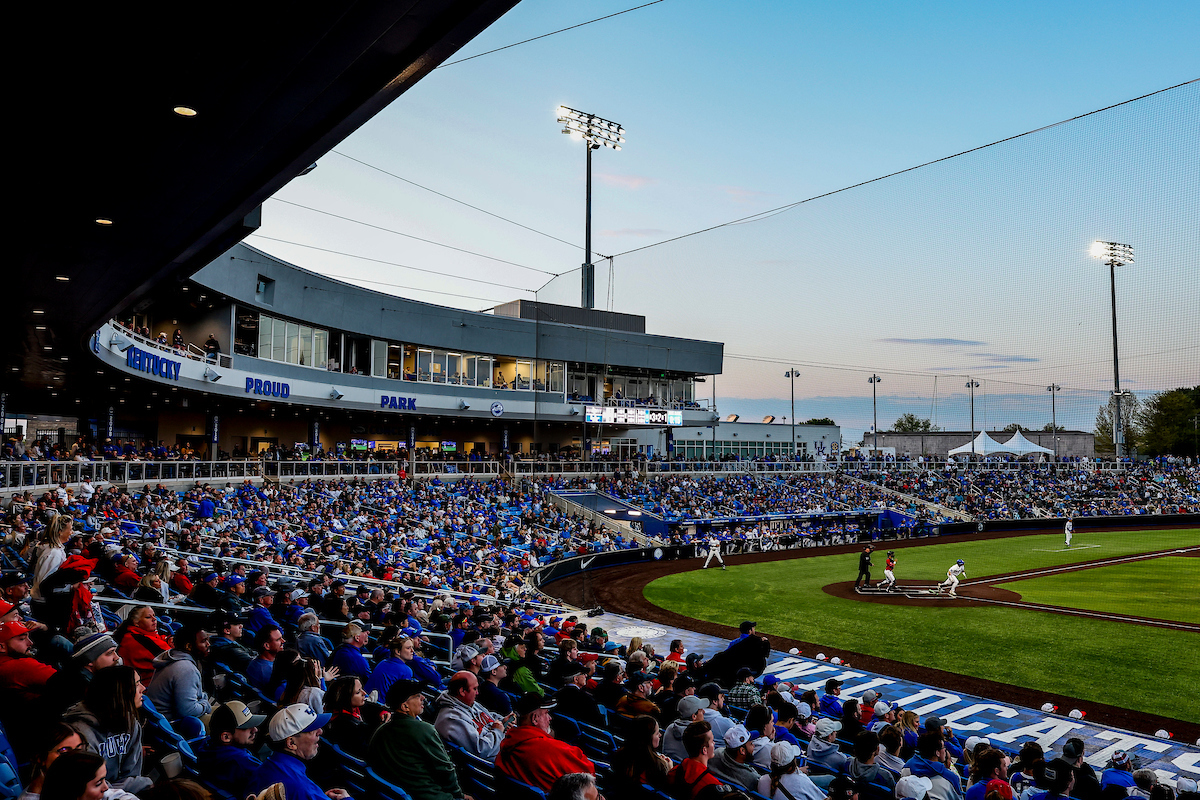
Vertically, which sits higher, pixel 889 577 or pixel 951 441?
pixel 951 441

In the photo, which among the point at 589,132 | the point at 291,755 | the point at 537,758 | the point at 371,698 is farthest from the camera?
the point at 589,132

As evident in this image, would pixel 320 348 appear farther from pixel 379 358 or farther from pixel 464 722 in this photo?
pixel 464 722

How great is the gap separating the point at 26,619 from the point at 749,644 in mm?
7430

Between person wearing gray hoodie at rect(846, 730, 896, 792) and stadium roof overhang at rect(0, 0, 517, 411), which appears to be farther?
person wearing gray hoodie at rect(846, 730, 896, 792)

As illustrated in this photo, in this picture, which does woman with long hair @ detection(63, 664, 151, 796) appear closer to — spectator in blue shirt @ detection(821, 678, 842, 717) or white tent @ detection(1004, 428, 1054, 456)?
spectator in blue shirt @ detection(821, 678, 842, 717)

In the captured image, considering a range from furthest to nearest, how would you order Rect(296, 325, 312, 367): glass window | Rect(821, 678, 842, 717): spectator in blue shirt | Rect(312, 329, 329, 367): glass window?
Rect(312, 329, 329, 367): glass window → Rect(296, 325, 312, 367): glass window → Rect(821, 678, 842, 717): spectator in blue shirt

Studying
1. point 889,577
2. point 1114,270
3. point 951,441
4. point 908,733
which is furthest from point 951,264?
point 951,441

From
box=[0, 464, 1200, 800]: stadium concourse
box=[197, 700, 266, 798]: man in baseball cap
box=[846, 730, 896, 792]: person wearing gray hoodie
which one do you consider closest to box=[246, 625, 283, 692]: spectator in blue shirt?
box=[0, 464, 1200, 800]: stadium concourse

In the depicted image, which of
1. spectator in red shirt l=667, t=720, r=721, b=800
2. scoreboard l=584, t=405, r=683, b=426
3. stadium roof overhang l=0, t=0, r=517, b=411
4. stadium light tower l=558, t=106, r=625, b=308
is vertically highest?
stadium light tower l=558, t=106, r=625, b=308

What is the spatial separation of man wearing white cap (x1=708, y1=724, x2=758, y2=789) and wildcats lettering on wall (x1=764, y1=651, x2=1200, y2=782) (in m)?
6.12

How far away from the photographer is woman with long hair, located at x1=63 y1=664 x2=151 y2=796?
3646 mm

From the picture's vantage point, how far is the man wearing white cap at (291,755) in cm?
374

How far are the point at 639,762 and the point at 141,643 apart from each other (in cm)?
396

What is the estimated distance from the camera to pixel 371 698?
20.6 ft
